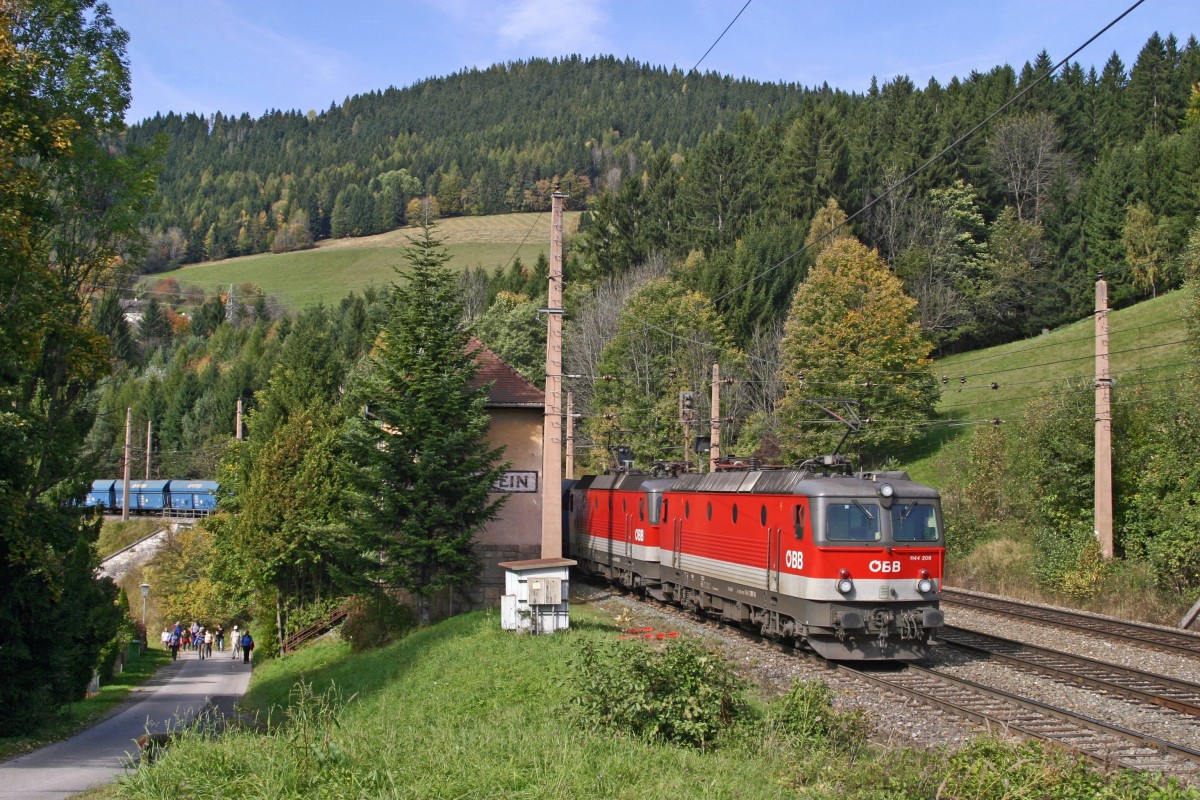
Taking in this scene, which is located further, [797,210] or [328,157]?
[328,157]

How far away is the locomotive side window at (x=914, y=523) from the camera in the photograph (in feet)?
51.6

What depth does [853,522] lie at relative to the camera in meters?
15.6

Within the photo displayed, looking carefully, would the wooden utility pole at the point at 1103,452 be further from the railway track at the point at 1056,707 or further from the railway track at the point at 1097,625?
the railway track at the point at 1056,707

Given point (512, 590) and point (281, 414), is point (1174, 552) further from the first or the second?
point (281, 414)

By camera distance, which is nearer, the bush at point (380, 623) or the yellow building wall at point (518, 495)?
the bush at point (380, 623)

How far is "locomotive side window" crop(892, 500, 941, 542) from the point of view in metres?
15.7

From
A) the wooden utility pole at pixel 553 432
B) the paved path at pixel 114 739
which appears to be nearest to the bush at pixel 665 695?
the paved path at pixel 114 739

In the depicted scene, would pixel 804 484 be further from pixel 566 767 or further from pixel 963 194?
pixel 963 194

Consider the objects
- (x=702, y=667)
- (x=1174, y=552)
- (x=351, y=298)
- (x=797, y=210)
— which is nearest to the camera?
(x=702, y=667)

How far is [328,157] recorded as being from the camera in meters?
173

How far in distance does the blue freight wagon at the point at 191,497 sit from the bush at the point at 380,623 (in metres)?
47.0

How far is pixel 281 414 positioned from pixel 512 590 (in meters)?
16.7

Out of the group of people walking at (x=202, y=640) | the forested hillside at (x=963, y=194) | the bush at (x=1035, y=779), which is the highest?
the forested hillside at (x=963, y=194)

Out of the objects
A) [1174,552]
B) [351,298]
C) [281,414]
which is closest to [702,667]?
[1174,552]
